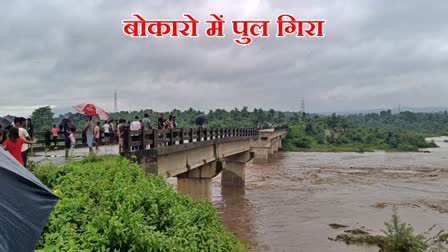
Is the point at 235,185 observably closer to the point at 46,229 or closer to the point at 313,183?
the point at 313,183

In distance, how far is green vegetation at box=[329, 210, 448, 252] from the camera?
47.0ft

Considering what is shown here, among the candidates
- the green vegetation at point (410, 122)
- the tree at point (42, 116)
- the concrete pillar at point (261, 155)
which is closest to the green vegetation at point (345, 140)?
the concrete pillar at point (261, 155)

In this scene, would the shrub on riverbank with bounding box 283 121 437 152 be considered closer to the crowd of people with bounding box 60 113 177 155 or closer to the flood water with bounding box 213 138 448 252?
the flood water with bounding box 213 138 448 252

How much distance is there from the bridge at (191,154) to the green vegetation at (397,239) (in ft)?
23.8

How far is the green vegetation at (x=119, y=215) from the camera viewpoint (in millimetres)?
6047

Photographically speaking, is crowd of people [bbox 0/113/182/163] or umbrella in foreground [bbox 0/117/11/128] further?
umbrella in foreground [bbox 0/117/11/128]

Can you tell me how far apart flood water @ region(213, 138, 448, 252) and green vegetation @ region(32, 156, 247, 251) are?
874 cm

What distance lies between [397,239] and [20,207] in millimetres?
13326

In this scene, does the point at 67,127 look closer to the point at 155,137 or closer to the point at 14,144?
the point at 155,137

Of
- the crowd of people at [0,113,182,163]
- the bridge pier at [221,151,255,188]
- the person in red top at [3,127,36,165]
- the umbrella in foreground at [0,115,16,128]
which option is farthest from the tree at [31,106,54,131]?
the person in red top at [3,127,36,165]

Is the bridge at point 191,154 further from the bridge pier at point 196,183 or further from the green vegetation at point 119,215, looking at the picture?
the green vegetation at point 119,215

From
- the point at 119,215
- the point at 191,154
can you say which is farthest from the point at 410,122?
Result: the point at 119,215

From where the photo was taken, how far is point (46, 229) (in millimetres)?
6191

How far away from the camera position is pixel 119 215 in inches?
264
